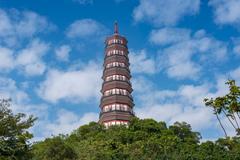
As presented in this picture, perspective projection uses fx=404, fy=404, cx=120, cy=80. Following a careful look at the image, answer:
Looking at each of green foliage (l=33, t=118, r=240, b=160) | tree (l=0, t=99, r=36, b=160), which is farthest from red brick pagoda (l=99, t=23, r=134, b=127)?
tree (l=0, t=99, r=36, b=160)

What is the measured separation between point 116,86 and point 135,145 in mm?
19662

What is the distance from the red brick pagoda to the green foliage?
3.42m

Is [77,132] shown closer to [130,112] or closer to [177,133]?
[130,112]

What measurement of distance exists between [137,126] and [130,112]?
7.99 meters

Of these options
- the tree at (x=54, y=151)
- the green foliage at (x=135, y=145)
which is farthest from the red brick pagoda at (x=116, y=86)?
the tree at (x=54, y=151)

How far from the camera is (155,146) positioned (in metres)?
34.8

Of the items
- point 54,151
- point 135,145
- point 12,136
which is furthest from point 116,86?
point 12,136

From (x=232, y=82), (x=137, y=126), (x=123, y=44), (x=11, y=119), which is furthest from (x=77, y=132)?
(x=232, y=82)

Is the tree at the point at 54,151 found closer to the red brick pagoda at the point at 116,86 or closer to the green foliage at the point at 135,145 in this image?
the green foliage at the point at 135,145

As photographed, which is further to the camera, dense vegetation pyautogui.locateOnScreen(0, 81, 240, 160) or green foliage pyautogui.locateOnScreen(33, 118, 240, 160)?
green foliage pyautogui.locateOnScreen(33, 118, 240, 160)

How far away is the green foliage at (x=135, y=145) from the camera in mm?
29641

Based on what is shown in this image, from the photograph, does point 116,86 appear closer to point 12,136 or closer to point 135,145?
point 135,145

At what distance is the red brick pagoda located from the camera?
2089 inches

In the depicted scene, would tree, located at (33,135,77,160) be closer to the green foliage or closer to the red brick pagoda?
the green foliage
